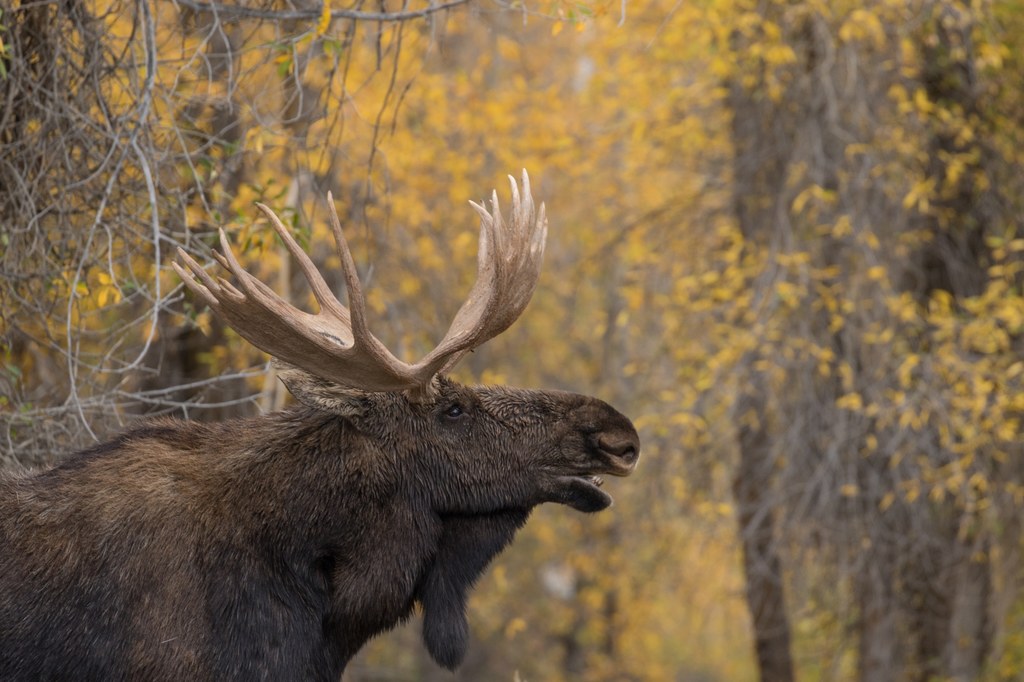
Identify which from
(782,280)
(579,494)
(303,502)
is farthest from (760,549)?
(303,502)

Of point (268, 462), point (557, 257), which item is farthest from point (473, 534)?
point (557, 257)

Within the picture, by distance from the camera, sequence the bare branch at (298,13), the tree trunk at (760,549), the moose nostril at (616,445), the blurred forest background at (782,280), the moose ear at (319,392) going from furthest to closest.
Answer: the tree trunk at (760,549) < the blurred forest background at (782,280) < the bare branch at (298,13) < the moose nostril at (616,445) < the moose ear at (319,392)

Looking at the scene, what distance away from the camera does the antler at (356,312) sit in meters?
4.23

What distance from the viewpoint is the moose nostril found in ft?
15.1

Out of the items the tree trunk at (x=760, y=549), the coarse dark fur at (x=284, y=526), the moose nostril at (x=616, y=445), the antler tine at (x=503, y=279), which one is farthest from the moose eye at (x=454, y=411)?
the tree trunk at (x=760, y=549)

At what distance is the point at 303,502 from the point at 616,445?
1067mm

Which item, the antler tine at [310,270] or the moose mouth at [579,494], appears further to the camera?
the moose mouth at [579,494]

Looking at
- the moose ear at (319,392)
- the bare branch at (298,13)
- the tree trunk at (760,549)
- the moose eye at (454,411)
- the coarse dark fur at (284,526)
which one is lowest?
the tree trunk at (760,549)

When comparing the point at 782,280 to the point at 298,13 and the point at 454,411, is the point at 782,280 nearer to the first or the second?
the point at 298,13

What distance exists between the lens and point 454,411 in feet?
15.4

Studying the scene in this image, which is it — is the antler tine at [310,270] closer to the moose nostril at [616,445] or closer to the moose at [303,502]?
the moose at [303,502]

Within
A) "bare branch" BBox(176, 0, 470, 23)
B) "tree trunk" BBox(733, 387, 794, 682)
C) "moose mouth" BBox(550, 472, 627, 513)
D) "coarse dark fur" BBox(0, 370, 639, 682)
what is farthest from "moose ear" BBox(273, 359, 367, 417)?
"tree trunk" BBox(733, 387, 794, 682)

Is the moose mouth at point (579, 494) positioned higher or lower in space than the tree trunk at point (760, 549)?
higher

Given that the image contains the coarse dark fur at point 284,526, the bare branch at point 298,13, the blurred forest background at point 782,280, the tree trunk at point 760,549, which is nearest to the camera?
the coarse dark fur at point 284,526
